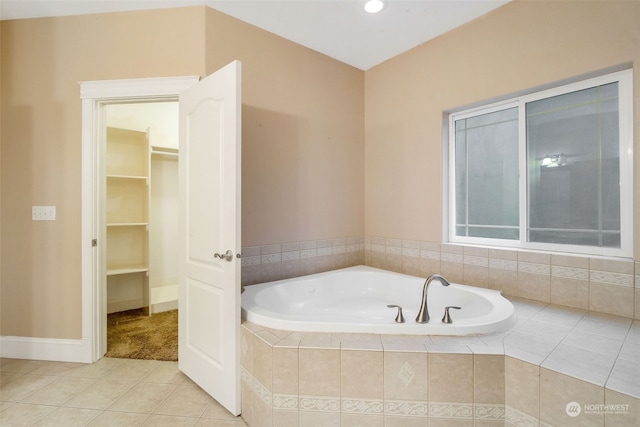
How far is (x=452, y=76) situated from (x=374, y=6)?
0.82 m

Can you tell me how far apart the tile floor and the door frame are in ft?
0.78

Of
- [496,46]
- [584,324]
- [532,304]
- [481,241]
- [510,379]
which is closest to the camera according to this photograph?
[510,379]

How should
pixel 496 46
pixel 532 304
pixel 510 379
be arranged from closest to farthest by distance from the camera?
1. pixel 510 379
2. pixel 532 304
3. pixel 496 46

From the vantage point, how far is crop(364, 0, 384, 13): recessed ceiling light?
78.5 inches

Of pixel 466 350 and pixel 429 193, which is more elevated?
pixel 429 193

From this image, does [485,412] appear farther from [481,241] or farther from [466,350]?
[481,241]

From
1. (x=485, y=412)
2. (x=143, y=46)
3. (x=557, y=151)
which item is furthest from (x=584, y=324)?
(x=143, y=46)

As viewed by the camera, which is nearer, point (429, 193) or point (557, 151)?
point (557, 151)

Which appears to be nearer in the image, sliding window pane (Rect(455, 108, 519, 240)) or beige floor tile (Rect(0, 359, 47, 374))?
beige floor tile (Rect(0, 359, 47, 374))

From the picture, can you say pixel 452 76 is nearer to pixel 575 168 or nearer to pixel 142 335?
pixel 575 168

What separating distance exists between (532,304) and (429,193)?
3.52ft

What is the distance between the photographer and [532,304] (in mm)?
1874

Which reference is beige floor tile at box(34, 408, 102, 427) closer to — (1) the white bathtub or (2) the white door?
(2) the white door

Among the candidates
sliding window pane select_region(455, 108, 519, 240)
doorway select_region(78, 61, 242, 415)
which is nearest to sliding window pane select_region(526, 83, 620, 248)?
sliding window pane select_region(455, 108, 519, 240)
